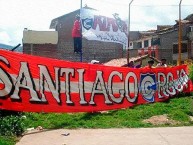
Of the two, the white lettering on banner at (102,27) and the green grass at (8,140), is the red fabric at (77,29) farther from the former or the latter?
the green grass at (8,140)

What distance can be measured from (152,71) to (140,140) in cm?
532

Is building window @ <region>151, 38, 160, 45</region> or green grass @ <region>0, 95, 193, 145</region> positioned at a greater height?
building window @ <region>151, 38, 160, 45</region>

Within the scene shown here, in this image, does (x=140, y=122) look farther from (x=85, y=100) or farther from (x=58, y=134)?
(x=58, y=134)

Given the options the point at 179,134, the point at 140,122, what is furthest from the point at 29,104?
the point at 179,134

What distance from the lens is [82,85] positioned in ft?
33.1

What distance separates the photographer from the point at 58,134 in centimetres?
806

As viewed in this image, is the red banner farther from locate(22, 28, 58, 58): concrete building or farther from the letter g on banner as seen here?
locate(22, 28, 58, 58): concrete building

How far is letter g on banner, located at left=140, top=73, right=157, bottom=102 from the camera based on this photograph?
39.2ft

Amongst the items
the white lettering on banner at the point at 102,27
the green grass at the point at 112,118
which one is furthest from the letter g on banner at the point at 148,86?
the white lettering on banner at the point at 102,27

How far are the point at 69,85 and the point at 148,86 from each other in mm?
3423

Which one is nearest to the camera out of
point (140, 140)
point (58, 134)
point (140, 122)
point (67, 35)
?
point (140, 140)

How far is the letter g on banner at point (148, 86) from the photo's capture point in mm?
11936

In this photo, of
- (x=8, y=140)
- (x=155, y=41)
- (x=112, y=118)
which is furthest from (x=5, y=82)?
(x=155, y=41)

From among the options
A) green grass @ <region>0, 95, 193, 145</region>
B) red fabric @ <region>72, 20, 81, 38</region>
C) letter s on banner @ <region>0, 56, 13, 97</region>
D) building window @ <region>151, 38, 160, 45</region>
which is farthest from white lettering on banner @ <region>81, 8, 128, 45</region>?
building window @ <region>151, 38, 160, 45</region>
